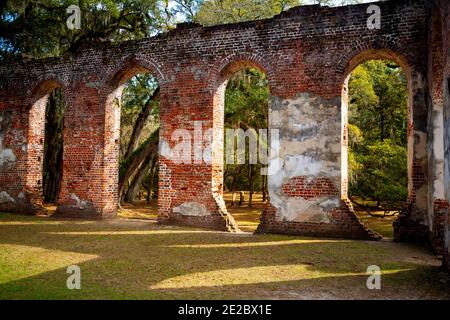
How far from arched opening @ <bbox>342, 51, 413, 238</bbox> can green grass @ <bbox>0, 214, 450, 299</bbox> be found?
2.25 m

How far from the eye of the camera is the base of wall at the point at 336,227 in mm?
8766

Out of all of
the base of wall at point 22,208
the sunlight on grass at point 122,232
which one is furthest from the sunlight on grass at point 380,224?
the base of wall at point 22,208

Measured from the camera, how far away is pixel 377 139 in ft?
53.3

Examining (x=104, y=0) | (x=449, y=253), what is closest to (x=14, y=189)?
(x=104, y=0)

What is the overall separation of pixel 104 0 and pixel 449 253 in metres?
13.3

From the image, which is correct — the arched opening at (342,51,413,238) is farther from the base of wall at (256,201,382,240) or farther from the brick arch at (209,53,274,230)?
the brick arch at (209,53,274,230)

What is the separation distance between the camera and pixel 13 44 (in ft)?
47.2

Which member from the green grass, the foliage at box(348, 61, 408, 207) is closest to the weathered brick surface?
the green grass

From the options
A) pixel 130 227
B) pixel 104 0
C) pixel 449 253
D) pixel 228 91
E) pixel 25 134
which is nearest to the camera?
pixel 449 253

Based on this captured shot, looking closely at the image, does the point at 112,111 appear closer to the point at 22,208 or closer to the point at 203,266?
the point at 22,208

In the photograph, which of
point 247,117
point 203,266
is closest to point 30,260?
point 203,266

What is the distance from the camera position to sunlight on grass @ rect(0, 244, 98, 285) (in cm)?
567

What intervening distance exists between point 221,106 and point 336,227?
4.29 metres

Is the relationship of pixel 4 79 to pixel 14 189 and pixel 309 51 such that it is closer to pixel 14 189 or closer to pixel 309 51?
pixel 14 189
